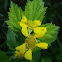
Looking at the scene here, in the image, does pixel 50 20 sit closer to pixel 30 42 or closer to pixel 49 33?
pixel 49 33

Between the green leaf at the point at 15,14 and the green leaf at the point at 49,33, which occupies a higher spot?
the green leaf at the point at 15,14

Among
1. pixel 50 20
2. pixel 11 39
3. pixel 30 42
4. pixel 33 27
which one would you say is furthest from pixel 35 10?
pixel 50 20

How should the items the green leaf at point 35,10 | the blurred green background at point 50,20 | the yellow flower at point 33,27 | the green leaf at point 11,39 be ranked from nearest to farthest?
the yellow flower at point 33,27 < the green leaf at point 35,10 < the green leaf at point 11,39 < the blurred green background at point 50,20

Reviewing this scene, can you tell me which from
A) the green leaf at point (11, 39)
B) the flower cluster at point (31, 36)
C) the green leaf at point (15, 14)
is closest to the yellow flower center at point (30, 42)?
the flower cluster at point (31, 36)

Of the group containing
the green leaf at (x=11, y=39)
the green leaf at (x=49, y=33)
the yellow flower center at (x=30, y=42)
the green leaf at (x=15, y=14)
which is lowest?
the green leaf at (x=11, y=39)

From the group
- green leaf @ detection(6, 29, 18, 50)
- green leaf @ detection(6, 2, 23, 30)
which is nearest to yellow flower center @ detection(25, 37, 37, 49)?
green leaf @ detection(6, 2, 23, 30)

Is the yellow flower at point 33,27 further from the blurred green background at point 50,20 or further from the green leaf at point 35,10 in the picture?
the blurred green background at point 50,20

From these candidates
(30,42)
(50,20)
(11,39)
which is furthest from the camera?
(50,20)

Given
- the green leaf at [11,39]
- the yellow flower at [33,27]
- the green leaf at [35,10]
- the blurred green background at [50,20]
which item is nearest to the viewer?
the yellow flower at [33,27]

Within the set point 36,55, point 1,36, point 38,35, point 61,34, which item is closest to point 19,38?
point 38,35
